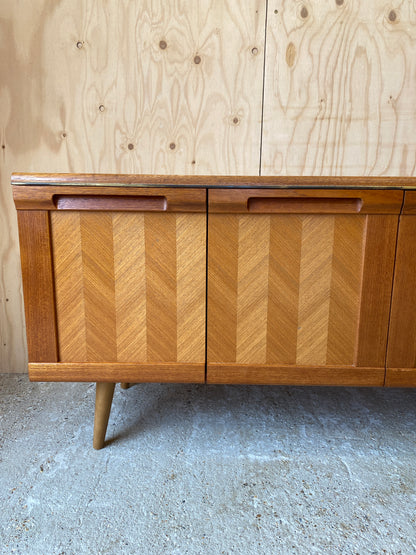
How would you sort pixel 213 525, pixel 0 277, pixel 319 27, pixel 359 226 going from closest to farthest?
pixel 213 525 < pixel 359 226 < pixel 319 27 < pixel 0 277

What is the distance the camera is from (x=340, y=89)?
140 cm

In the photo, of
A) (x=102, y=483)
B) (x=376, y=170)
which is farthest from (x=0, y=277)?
(x=376, y=170)

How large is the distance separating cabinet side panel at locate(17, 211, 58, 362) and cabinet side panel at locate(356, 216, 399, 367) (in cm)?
77

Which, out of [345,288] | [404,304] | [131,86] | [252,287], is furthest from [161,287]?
[131,86]

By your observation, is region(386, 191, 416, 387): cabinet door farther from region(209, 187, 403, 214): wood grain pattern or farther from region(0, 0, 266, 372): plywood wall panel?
region(0, 0, 266, 372): plywood wall panel

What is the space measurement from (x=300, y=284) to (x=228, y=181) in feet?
1.00

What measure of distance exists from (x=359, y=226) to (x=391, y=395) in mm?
772

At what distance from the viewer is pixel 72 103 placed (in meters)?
1.42

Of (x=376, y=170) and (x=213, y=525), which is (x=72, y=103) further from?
(x=213, y=525)

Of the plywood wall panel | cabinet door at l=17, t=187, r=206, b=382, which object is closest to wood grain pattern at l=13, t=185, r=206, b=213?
cabinet door at l=17, t=187, r=206, b=382

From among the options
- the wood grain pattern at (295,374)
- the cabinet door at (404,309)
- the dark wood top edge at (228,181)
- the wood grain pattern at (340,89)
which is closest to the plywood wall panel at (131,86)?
the wood grain pattern at (340,89)

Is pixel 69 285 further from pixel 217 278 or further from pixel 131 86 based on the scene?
pixel 131 86

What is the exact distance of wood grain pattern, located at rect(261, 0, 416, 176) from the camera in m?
1.36

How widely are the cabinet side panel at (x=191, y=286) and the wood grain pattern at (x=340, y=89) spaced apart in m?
0.60
